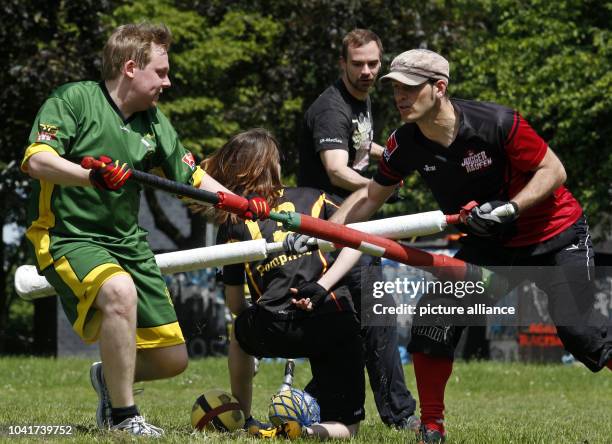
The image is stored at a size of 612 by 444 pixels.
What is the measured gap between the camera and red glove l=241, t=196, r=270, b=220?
531 cm

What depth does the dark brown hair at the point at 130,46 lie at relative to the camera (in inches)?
229

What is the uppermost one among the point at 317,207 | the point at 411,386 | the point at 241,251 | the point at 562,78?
the point at 562,78

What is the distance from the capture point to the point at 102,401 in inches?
237

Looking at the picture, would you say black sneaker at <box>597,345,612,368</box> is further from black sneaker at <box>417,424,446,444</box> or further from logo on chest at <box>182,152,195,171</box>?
logo on chest at <box>182,152,195,171</box>

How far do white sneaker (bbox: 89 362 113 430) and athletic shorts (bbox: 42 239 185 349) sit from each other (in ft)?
1.23

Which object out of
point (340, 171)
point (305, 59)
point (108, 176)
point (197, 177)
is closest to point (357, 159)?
point (340, 171)

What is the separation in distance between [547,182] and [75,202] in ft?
7.92

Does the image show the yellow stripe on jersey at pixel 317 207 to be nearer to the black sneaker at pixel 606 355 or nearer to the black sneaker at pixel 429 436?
the black sneaker at pixel 429 436

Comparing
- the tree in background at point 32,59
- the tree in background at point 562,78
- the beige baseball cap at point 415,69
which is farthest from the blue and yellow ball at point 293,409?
the tree in background at point 562,78

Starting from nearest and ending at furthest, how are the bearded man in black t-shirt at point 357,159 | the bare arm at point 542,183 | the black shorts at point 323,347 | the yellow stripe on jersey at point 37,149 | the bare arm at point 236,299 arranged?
1. the yellow stripe on jersey at point 37,149
2. the bare arm at point 542,183
3. the black shorts at point 323,347
4. the bare arm at point 236,299
5. the bearded man in black t-shirt at point 357,159

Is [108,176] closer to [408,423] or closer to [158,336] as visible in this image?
[158,336]

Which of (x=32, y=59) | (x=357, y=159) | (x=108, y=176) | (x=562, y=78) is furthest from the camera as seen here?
(x=562, y=78)

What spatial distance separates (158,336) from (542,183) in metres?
2.16

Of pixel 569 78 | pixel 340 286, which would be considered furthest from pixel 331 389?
pixel 569 78
